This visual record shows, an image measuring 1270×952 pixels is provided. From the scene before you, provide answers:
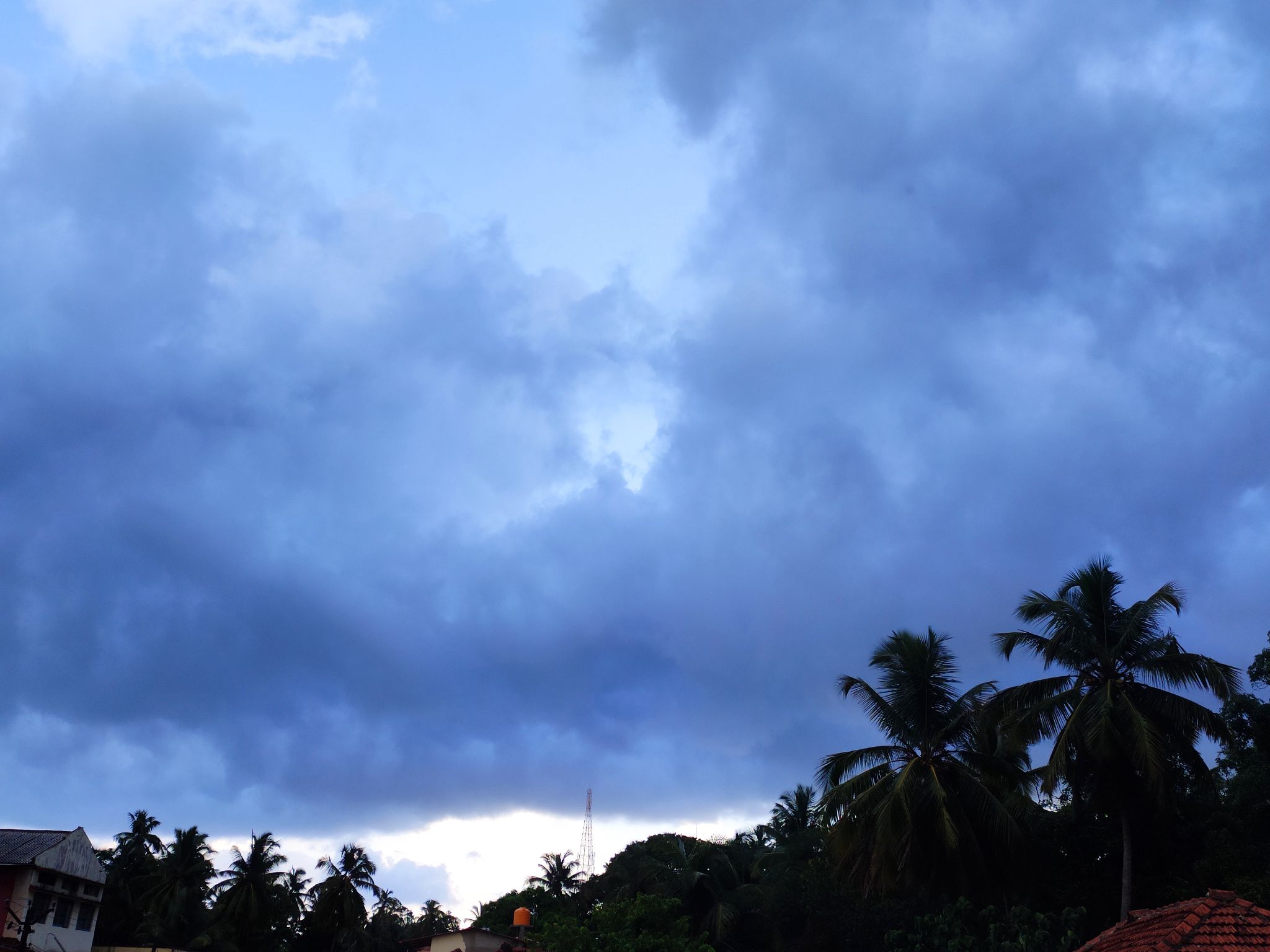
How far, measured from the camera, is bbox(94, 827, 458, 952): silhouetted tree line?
5594cm

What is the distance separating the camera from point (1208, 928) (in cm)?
1541

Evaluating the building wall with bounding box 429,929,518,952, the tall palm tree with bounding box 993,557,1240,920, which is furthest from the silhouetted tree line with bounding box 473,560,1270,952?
the building wall with bounding box 429,929,518,952

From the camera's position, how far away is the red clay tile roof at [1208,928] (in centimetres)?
1509

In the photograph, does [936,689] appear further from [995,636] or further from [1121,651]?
[1121,651]

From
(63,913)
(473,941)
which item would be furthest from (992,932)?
(63,913)

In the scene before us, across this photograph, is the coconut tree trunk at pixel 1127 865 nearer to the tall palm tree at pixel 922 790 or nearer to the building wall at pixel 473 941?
the tall palm tree at pixel 922 790

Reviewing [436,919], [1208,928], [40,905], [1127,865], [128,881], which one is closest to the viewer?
[1208,928]

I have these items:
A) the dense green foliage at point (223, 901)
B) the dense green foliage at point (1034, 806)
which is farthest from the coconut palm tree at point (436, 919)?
the dense green foliage at point (1034, 806)

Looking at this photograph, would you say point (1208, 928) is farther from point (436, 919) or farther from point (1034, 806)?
point (436, 919)

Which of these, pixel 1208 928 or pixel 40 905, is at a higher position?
pixel 40 905

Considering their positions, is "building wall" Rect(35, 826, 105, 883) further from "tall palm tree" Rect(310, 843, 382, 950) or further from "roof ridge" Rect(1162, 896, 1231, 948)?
"roof ridge" Rect(1162, 896, 1231, 948)

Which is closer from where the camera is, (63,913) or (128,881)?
(63,913)

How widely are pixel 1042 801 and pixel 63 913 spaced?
4382 centimetres

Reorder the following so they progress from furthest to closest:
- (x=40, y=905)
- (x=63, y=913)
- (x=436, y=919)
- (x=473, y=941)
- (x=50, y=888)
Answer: (x=436, y=919) → (x=63, y=913) → (x=50, y=888) → (x=40, y=905) → (x=473, y=941)
